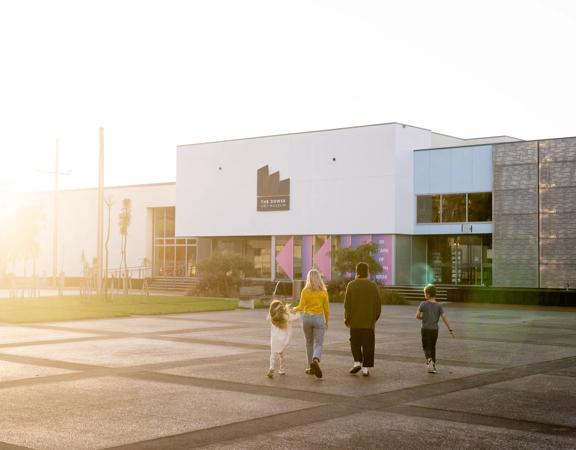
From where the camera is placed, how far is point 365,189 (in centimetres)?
4744

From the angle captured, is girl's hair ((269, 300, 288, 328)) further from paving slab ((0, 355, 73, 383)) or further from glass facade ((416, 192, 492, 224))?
glass facade ((416, 192, 492, 224))

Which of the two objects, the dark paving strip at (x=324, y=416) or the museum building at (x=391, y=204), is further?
the museum building at (x=391, y=204)

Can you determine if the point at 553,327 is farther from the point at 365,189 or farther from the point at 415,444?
the point at 365,189

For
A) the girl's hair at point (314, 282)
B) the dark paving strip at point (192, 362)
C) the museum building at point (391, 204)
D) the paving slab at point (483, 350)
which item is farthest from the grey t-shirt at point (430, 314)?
the museum building at point (391, 204)

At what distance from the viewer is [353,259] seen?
42500mm

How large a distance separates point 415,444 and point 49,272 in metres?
66.8

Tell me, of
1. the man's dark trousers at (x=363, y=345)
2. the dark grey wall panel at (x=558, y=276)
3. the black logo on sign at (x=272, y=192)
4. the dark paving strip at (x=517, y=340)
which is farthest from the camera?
the black logo on sign at (x=272, y=192)

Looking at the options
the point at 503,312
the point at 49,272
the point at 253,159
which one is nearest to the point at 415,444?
the point at 503,312

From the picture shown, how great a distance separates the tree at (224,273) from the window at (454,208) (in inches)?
446

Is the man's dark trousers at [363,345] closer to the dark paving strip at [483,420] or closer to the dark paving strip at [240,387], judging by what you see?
the dark paving strip at [240,387]

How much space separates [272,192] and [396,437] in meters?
43.4

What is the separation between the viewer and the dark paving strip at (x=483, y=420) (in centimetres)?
934

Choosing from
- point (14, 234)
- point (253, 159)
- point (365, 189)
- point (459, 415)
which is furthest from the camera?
point (14, 234)

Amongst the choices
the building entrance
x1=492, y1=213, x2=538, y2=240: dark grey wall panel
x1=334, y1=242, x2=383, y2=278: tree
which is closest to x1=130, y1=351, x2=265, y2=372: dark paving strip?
x1=334, y1=242, x2=383, y2=278: tree
